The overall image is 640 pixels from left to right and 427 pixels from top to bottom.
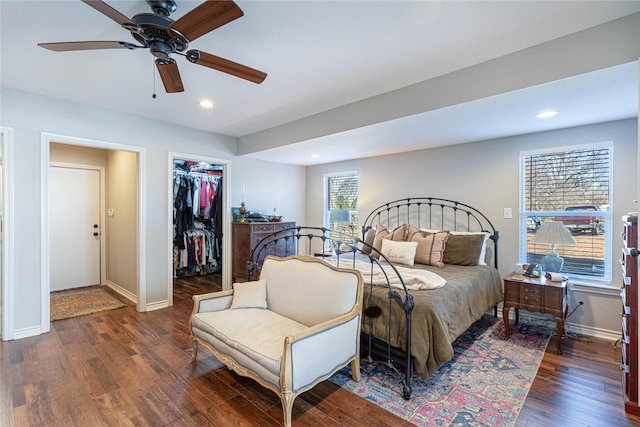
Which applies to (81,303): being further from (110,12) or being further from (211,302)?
(110,12)

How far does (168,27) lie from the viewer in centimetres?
171

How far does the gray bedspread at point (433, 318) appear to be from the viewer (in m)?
2.19

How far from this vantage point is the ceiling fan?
151cm

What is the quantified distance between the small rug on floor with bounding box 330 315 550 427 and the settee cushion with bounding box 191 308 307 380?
638 mm

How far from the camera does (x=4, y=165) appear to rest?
3086 mm

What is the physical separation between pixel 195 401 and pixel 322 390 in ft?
2.97

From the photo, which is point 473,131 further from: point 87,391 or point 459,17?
point 87,391

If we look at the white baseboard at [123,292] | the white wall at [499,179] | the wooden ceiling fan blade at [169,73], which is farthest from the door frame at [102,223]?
the white wall at [499,179]

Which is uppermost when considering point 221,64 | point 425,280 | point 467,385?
point 221,64

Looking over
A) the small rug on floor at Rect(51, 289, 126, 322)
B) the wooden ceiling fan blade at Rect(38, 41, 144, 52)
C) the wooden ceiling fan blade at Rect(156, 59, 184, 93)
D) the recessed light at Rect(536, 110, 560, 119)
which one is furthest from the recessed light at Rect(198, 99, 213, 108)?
the recessed light at Rect(536, 110, 560, 119)

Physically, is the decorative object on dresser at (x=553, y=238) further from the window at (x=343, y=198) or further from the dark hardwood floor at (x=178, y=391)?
the window at (x=343, y=198)

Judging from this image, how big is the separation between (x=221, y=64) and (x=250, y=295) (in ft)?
6.23

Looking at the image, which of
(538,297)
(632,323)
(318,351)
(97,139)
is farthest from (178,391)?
(538,297)

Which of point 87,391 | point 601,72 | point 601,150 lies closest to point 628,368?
point 601,72
